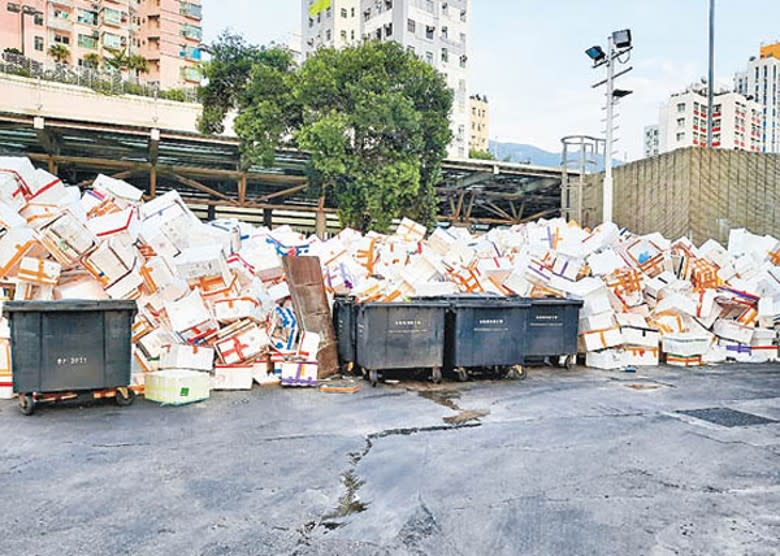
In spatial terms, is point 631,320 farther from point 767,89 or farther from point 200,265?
point 767,89

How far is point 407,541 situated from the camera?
321 centimetres

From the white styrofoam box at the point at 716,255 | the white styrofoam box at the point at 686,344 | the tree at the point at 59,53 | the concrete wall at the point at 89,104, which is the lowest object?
the white styrofoam box at the point at 686,344

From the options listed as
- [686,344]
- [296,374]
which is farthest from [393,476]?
[686,344]

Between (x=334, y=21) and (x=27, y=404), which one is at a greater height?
(x=334, y=21)

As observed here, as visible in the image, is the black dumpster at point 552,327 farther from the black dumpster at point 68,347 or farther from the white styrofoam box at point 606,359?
the black dumpster at point 68,347

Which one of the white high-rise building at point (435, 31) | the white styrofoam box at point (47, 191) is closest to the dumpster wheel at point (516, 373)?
the white styrofoam box at point (47, 191)

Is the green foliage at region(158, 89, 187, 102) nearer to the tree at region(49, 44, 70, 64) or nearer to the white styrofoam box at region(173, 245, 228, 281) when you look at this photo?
the tree at region(49, 44, 70, 64)

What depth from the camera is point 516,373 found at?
8094 mm

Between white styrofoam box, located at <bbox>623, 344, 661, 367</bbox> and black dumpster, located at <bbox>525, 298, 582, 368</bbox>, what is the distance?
1.24 m

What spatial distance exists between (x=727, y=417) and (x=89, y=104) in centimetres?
3124

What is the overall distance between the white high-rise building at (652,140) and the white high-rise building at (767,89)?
1374 cm

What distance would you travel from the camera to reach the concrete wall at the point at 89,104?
2758 cm

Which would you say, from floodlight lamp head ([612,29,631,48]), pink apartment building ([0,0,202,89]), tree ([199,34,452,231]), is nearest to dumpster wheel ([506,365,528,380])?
floodlight lamp head ([612,29,631,48])

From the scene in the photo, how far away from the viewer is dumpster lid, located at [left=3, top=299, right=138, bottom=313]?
5684 millimetres
